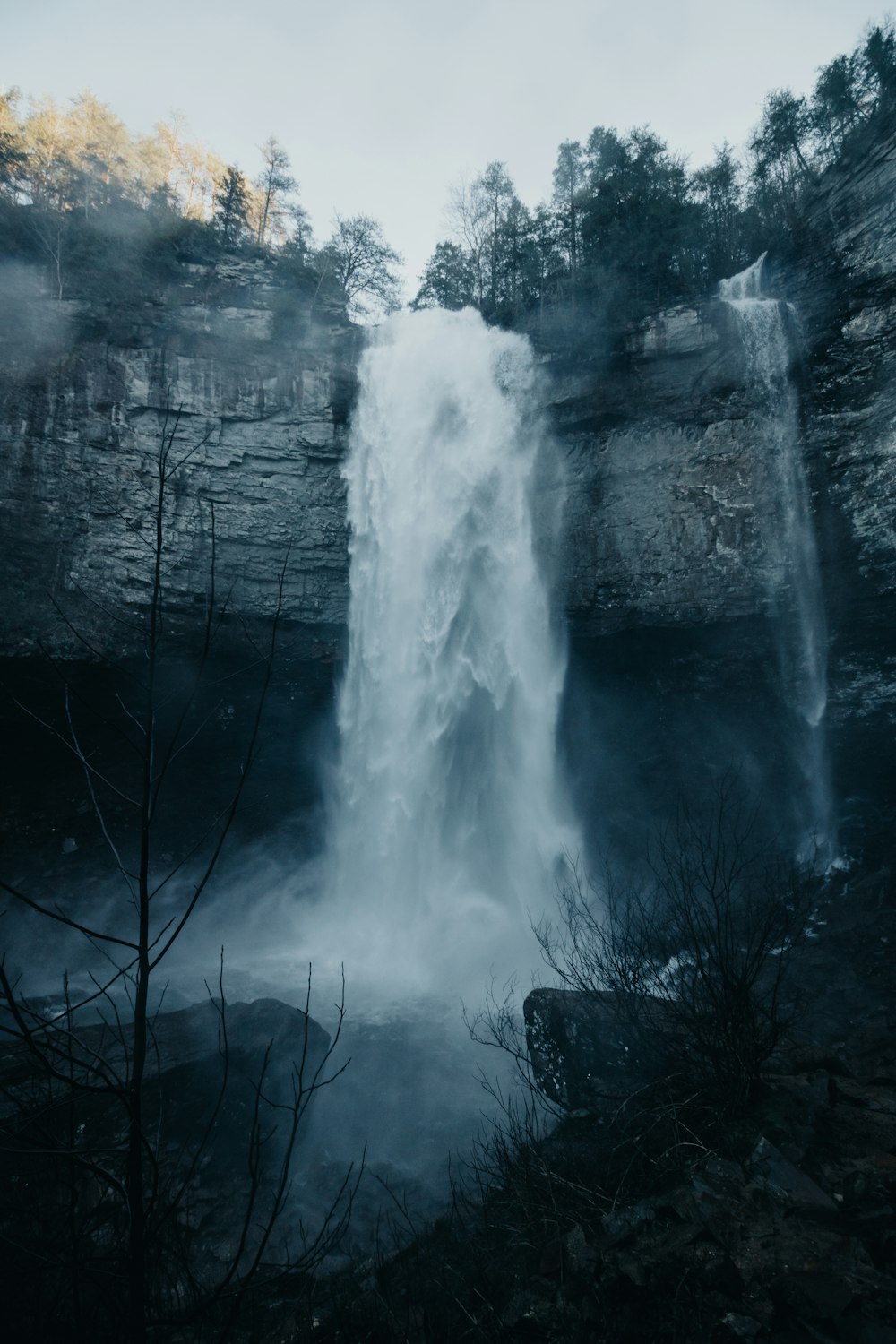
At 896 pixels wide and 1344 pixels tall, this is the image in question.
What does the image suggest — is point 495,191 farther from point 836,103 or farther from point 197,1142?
point 197,1142

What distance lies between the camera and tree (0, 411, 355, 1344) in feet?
5.90

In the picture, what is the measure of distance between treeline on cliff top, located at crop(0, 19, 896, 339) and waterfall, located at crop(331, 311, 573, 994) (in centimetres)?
367

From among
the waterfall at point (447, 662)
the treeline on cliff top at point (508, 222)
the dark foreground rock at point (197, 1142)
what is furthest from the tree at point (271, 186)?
the dark foreground rock at point (197, 1142)

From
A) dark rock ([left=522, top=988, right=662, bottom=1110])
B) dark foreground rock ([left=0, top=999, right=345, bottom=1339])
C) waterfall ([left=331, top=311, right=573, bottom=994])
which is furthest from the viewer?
waterfall ([left=331, top=311, right=573, bottom=994])

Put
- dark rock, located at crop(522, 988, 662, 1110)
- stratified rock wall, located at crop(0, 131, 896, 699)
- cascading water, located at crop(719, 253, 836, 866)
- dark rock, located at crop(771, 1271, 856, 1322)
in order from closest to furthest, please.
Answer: dark rock, located at crop(771, 1271, 856, 1322)
dark rock, located at crop(522, 988, 662, 1110)
stratified rock wall, located at crop(0, 131, 896, 699)
cascading water, located at crop(719, 253, 836, 866)

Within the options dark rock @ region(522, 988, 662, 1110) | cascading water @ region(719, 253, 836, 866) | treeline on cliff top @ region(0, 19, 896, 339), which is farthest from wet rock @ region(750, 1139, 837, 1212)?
treeline on cliff top @ region(0, 19, 896, 339)

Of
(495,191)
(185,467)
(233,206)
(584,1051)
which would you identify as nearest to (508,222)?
(495,191)

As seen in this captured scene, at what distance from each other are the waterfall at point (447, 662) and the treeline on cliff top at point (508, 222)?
3670mm

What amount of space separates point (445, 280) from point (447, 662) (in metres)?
14.1

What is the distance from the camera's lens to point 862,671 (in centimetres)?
1288

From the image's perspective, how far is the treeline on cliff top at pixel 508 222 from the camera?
16500 millimetres

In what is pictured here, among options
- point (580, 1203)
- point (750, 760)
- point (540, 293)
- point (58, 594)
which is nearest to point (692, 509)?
point (750, 760)

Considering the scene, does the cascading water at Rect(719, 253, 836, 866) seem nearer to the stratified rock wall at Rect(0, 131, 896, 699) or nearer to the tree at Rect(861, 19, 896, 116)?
the stratified rock wall at Rect(0, 131, 896, 699)

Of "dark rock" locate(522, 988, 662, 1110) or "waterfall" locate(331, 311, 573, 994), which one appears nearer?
"dark rock" locate(522, 988, 662, 1110)
